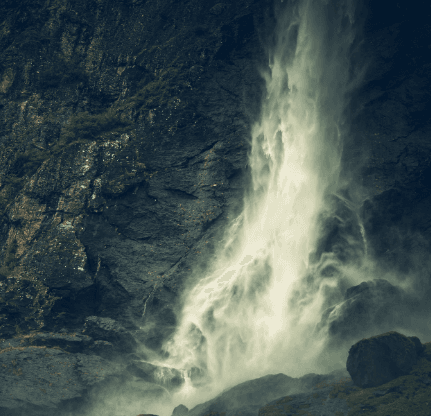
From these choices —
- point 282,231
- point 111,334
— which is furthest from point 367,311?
point 111,334

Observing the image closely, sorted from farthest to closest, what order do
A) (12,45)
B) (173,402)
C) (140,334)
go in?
(12,45) < (140,334) < (173,402)

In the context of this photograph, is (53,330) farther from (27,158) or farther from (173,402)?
(27,158)

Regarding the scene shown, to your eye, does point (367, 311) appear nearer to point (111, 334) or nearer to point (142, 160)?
point (111, 334)

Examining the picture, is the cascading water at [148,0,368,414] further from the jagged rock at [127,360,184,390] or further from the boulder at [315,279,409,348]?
the boulder at [315,279,409,348]

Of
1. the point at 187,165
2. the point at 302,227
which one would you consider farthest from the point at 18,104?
the point at 302,227

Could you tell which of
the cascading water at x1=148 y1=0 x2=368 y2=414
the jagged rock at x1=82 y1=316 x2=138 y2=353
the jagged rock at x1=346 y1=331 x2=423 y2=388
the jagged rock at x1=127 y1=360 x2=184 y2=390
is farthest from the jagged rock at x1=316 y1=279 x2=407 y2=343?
the jagged rock at x1=82 y1=316 x2=138 y2=353
